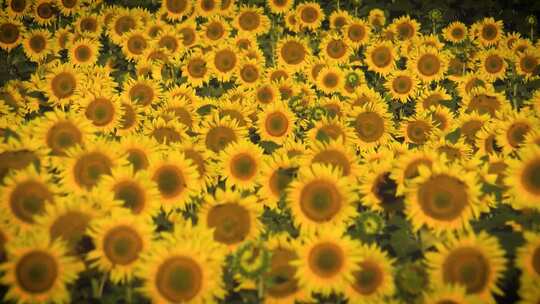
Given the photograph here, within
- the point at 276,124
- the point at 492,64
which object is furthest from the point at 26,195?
the point at 492,64

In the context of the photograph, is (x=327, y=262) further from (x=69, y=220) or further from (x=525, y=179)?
(x=69, y=220)

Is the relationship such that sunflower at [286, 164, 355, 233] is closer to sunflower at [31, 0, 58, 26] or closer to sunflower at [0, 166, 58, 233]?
sunflower at [0, 166, 58, 233]

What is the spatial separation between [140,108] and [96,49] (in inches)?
98.5

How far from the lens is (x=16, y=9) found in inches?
283

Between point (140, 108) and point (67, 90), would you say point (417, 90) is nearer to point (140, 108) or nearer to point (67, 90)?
point (140, 108)

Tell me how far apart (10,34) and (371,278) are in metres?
6.91

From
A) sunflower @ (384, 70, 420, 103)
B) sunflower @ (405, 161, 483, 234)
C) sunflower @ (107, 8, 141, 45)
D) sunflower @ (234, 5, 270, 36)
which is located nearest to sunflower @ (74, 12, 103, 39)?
sunflower @ (107, 8, 141, 45)

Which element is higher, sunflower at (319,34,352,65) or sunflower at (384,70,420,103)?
sunflower at (319,34,352,65)

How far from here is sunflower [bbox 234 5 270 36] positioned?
7.03m

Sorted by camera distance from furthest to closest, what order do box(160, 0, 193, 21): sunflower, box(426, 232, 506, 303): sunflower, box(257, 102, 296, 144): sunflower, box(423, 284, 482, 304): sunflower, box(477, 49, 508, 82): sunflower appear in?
box(160, 0, 193, 21): sunflower, box(477, 49, 508, 82): sunflower, box(257, 102, 296, 144): sunflower, box(426, 232, 506, 303): sunflower, box(423, 284, 482, 304): sunflower

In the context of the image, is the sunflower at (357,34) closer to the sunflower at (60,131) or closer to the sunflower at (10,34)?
the sunflower at (60,131)

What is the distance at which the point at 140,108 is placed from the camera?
4.81 m

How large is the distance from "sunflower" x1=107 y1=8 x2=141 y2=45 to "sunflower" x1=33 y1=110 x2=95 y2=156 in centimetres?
371

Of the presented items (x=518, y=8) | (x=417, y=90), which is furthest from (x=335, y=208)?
(x=518, y=8)
